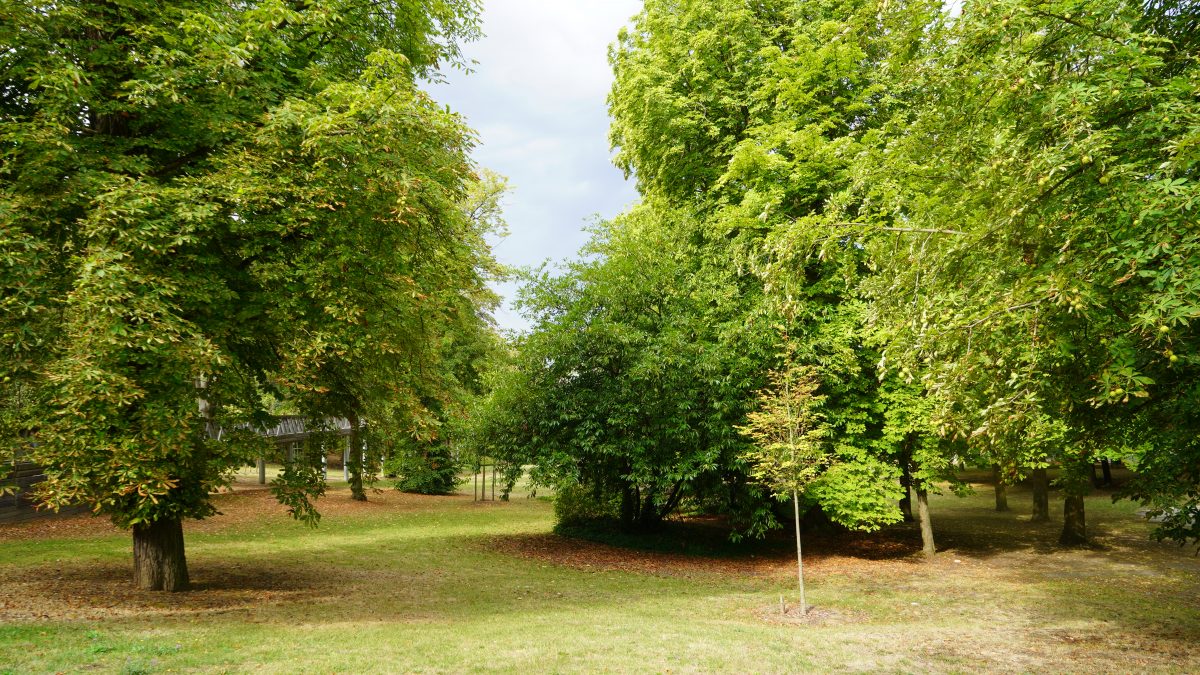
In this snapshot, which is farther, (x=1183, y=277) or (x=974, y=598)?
(x=974, y=598)

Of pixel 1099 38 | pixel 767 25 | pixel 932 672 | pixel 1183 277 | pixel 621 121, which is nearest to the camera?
pixel 1183 277

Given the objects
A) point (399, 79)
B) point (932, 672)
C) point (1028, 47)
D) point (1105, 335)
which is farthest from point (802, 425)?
point (399, 79)

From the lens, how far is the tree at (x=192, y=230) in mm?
8031

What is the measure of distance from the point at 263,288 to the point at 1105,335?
11.1 meters

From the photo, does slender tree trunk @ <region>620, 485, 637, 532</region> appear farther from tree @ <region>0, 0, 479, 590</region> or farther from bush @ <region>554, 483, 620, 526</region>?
tree @ <region>0, 0, 479, 590</region>

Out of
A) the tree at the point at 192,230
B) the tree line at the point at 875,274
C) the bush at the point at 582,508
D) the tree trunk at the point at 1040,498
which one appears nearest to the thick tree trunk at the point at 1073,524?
the tree line at the point at 875,274

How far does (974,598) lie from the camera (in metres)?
13.8

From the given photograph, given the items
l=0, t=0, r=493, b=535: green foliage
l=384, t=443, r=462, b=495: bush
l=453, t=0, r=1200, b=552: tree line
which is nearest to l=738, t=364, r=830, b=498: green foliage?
l=453, t=0, r=1200, b=552: tree line

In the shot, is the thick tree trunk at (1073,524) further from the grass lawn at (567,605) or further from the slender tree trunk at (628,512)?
the slender tree trunk at (628,512)

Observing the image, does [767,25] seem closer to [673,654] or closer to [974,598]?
[974,598]

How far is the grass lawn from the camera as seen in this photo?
8242 millimetres

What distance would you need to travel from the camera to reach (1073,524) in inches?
806

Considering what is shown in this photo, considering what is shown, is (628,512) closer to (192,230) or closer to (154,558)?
(154,558)

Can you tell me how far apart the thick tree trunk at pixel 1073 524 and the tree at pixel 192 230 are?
20.5m
